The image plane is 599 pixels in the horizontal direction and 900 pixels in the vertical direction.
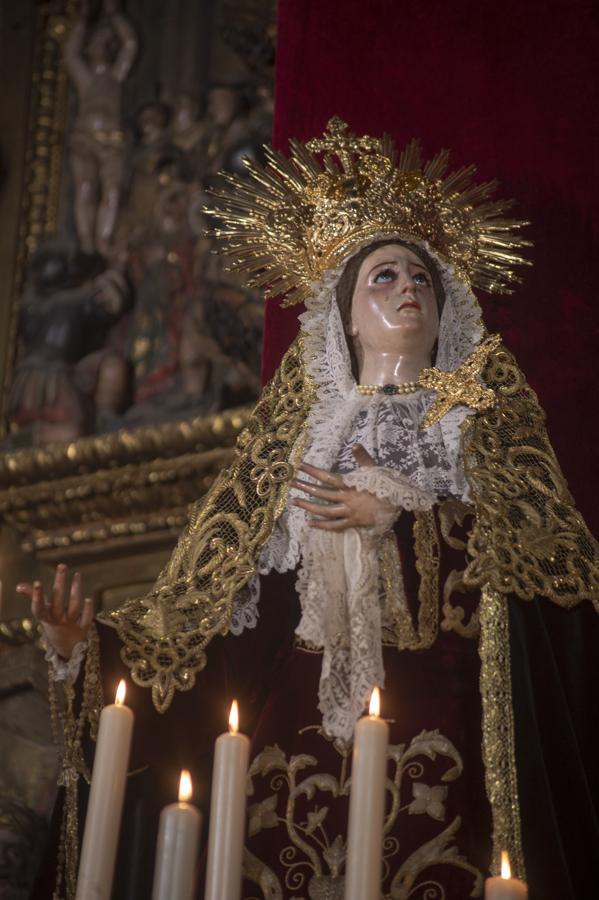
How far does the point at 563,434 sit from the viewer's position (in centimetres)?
402

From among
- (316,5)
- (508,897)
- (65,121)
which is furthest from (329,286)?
(65,121)

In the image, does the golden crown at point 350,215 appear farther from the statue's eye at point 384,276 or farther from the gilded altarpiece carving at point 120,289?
the gilded altarpiece carving at point 120,289

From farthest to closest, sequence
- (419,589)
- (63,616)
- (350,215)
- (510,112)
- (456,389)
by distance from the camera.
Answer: (510,112) → (350,215) → (456,389) → (419,589) → (63,616)

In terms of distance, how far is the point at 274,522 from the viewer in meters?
3.40

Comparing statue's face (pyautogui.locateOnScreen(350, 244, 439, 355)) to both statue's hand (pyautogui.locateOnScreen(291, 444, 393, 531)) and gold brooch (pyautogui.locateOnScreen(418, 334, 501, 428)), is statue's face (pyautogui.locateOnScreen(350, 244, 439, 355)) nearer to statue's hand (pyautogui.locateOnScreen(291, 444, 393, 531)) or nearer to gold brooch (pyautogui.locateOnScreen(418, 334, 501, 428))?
gold brooch (pyautogui.locateOnScreen(418, 334, 501, 428))

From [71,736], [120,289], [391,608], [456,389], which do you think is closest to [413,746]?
[391,608]

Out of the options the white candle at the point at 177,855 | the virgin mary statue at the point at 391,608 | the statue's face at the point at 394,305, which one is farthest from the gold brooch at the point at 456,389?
the white candle at the point at 177,855

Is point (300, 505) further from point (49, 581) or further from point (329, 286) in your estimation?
point (49, 581)

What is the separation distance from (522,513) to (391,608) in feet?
1.12

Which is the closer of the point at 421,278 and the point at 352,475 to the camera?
the point at 352,475

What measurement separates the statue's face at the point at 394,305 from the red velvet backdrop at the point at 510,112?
565 millimetres

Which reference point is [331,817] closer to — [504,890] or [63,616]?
[63,616]

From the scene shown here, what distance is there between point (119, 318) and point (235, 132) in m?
0.76

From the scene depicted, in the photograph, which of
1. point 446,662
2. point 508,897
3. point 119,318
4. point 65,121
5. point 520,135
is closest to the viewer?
point 508,897
